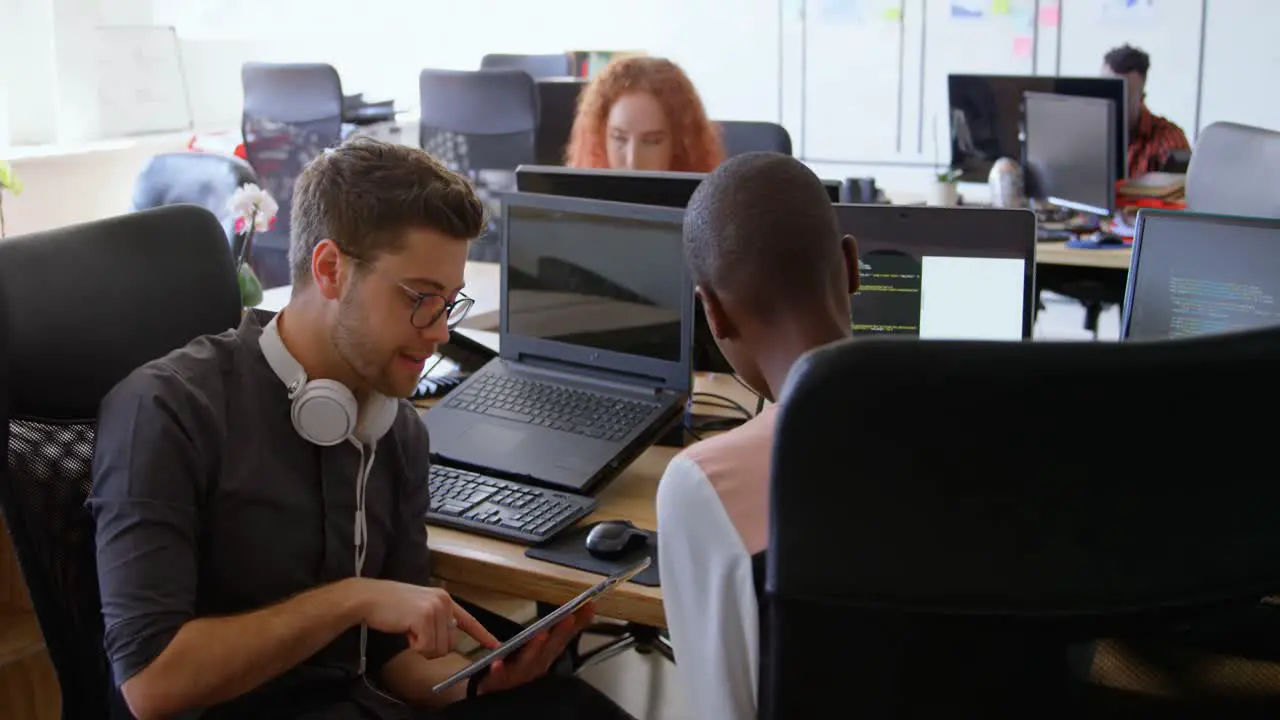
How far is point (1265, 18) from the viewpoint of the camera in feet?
18.2

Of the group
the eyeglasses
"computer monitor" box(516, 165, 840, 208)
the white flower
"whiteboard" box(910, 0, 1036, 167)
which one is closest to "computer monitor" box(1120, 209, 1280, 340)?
"computer monitor" box(516, 165, 840, 208)

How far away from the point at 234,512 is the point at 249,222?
1.15 metres

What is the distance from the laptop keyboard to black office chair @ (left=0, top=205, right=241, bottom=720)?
58 centimetres

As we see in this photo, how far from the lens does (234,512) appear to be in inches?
55.9

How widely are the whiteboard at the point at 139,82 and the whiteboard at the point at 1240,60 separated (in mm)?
4458

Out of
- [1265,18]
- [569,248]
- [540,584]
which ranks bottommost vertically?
[540,584]

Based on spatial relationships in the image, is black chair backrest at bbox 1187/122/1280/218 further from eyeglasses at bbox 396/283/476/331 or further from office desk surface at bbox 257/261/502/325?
eyeglasses at bbox 396/283/476/331

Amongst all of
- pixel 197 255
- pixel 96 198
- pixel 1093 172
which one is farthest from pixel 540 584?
pixel 96 198

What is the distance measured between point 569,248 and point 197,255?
0.63 m

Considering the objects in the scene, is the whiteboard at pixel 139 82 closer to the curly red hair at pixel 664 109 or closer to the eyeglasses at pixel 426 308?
the curly red hair at pixel 664 109

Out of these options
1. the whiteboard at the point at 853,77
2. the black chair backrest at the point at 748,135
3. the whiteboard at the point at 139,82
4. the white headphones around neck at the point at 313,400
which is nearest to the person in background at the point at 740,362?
the white headphones around neck at the point at 313,400

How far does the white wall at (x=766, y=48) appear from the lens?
515 centimetres

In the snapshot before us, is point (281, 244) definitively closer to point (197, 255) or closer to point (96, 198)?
point (96, 198)

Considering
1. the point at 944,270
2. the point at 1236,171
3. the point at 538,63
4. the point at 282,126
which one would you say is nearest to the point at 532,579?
the point at 944,270
